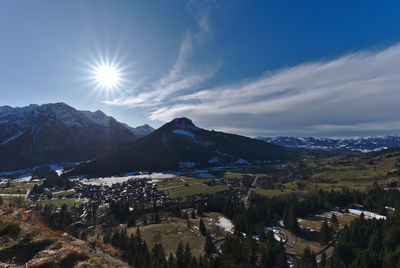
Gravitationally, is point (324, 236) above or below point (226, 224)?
above

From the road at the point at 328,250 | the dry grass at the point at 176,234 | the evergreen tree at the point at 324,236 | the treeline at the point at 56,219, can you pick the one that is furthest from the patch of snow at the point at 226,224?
the treeline at the point at 56,219

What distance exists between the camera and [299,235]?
93.0 meters

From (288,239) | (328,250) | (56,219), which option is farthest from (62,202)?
(328,250)

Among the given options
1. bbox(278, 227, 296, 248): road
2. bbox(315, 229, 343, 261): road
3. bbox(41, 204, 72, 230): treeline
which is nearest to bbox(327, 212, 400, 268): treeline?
bbox(315, 229, 343, 261): road

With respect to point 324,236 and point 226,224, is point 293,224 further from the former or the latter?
point 226,224

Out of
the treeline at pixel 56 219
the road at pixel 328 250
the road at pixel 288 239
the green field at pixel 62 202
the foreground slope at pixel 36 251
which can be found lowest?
the road at pixel 328 250

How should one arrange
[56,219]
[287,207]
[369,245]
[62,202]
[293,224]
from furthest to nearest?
1. [62,202]
2. [287,207]
3. [293,224]
4. [56,219]
5. [369,245]

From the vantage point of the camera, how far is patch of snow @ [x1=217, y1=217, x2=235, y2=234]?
313 feet

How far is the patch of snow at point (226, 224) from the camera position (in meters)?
95.3

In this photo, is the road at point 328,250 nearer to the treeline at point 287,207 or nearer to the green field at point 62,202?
the treeline at point 287,207

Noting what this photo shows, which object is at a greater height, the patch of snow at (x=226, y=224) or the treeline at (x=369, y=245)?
the treeline at (x=369, y=245)

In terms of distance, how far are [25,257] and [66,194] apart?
20693cm

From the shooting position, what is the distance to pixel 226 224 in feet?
336

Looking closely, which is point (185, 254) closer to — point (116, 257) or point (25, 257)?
point (116, 257)
